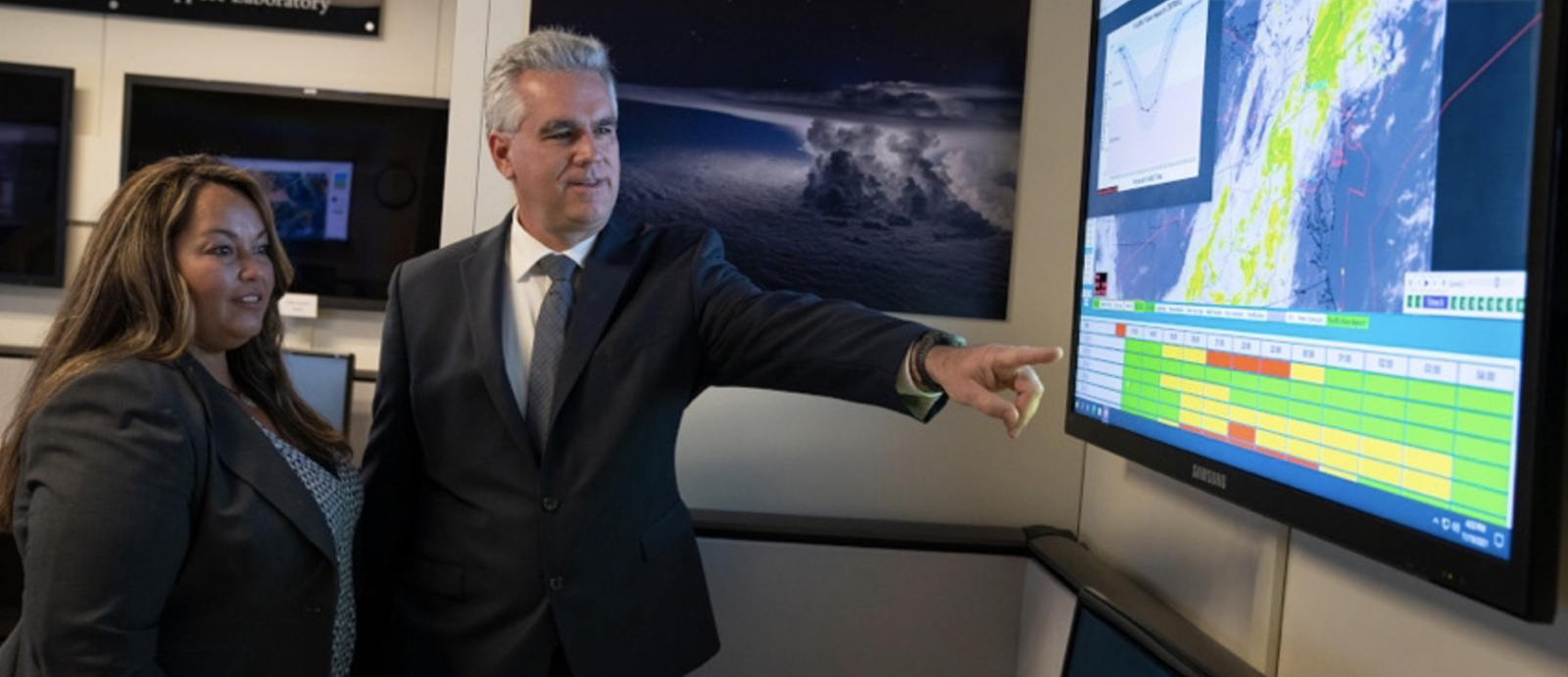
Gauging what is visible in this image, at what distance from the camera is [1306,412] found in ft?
4.38

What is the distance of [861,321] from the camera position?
1653 mm

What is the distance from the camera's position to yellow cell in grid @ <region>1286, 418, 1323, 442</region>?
1311mm

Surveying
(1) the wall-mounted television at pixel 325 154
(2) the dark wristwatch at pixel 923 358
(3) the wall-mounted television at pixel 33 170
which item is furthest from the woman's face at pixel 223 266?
(3) the wall-mounted television at pixel 33 170

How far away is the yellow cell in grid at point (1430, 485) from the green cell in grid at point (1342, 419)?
0.30 ft

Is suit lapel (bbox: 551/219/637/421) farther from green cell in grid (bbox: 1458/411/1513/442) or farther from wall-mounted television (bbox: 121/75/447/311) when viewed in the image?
wall-mounted television (bbox: 121/75/447/311)

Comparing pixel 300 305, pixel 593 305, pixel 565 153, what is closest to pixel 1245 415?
pixel 593 305

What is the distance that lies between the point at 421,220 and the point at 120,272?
1.86 m

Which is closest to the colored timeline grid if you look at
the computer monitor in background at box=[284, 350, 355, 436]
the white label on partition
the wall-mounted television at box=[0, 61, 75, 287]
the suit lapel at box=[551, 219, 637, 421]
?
the suit lapel at box=[551, 219, 637, 421]

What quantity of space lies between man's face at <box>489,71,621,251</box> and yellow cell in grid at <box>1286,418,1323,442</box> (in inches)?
39.5

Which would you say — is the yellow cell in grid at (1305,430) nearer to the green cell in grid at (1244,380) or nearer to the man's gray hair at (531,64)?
the green cell in grid at (1244,380)

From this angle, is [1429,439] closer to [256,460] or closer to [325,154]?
[256,460]

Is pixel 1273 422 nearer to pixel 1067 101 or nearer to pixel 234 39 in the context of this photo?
pixel 1067 101

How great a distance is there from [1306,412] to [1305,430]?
0.02 m

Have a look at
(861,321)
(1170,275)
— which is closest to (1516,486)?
(1170,275)
